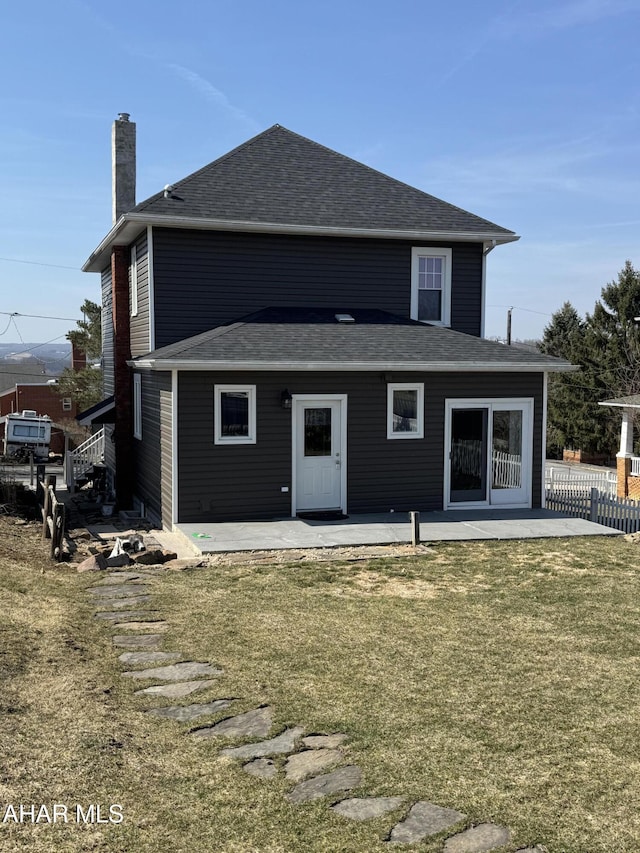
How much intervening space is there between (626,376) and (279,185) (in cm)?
3530

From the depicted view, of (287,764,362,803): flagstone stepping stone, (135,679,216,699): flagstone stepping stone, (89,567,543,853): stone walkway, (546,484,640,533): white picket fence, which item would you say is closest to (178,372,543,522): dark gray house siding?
(546,484,640,533): white picket fence

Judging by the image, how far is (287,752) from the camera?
19.4 feet

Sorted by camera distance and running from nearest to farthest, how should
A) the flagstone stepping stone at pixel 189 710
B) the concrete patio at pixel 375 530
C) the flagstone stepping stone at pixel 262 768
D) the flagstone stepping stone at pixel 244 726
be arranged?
the flagstone stepping stone at pixel 262 768, the flagstone stepping stone at pixel 244 726, the flagstone stepping stone at pixel 189 710, the concrete patio at pixel 375 530

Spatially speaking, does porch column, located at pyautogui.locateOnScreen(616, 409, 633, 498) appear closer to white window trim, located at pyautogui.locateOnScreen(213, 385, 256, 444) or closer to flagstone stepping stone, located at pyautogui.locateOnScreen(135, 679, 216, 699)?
white window trim, located at pyautogui.locateOnScreen(213, 385, 256, 444)

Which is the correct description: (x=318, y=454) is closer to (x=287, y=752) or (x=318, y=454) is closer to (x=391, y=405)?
(x=391, y=405)

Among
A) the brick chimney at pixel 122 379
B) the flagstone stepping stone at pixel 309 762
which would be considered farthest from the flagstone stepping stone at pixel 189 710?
the brick chimney at pixel 122 379

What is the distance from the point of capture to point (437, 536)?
14.2 meters

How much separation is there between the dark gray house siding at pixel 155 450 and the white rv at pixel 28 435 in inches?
850

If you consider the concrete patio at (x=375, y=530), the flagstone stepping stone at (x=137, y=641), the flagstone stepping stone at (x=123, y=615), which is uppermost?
the concrete patio at (x=375, y=530)

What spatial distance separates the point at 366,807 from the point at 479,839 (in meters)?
0.76

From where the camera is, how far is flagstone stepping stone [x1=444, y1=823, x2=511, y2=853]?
4.65 metres

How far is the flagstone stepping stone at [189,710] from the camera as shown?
260 inches

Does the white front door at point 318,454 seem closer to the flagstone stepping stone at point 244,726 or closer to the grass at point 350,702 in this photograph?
the grass at point 350,702

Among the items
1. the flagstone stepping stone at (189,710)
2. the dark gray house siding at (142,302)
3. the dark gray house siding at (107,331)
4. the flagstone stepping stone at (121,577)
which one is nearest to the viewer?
the flagstone stepping stone at (189,710)
